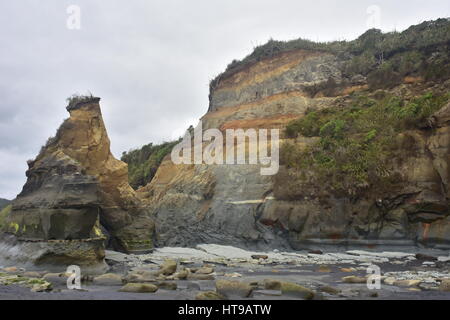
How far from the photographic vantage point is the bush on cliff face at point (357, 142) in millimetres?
24750

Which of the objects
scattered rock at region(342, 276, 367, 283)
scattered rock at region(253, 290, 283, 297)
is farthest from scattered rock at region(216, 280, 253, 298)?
scattered rock at region(342, 276, 367, 283)

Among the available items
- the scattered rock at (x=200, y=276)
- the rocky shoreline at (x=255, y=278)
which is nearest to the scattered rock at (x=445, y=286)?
the rocky shoreline at (x=255, y=278)

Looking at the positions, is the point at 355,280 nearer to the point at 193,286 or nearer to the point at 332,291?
the point at 332,291

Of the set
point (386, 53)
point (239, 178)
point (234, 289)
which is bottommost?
point (234, 289)

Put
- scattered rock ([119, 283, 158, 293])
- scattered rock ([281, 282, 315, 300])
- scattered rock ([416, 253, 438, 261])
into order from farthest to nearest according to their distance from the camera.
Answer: scattered rock ([416, 253, 438, 261]), scattered rock ([119, 283, 158, 293]), scattered rock ([281, 282, 315, 300])

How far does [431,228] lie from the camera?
2180 cm

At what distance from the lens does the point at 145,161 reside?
2018 inches

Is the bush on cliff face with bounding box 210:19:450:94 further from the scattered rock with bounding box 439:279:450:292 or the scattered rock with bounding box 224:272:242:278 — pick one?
the scattered rock with bounding box 224:272:242:278

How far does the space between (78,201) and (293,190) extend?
13184 millimetres

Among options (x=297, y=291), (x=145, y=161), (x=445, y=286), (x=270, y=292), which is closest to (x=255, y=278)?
(x=270, y=292)

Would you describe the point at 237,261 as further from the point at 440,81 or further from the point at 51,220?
the point at 440,81

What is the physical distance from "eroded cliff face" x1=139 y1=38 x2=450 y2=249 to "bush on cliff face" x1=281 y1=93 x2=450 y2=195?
2.06ft

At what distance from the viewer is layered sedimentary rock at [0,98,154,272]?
1841 centimetres

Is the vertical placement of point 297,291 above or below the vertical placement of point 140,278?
above
